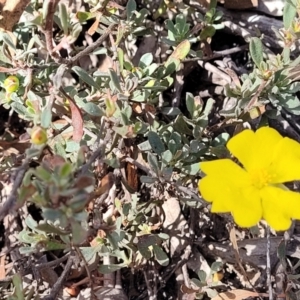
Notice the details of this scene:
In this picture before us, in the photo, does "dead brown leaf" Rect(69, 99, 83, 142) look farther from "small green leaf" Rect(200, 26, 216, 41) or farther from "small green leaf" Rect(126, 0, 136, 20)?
"small green leaf" Rect(200, 26, 216, 41)

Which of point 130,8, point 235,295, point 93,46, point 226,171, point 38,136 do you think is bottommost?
point 235,295

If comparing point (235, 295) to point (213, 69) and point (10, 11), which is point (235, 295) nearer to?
point (213, 69)

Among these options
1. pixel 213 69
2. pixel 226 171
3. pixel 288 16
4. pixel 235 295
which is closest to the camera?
pixel 226 171

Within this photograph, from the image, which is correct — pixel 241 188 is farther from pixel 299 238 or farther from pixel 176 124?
pixel 299 238

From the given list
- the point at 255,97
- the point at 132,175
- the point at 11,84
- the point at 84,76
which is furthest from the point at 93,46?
the point at 255,97

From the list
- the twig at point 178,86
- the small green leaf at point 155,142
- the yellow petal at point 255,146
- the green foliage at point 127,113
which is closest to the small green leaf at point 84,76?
the green foliage at point 127,113

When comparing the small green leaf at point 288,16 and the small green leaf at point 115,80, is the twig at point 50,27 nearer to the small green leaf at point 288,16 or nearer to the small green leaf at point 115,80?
the small green leaf at point 115,80
